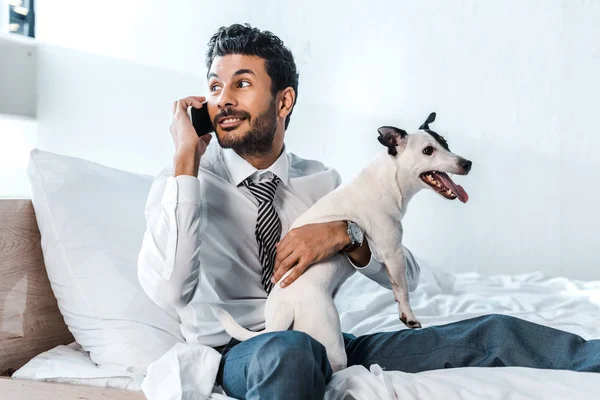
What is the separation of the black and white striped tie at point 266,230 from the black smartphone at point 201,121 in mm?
146

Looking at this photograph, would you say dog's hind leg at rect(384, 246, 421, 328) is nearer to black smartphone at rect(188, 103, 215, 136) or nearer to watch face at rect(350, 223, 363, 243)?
watch face at rect(350, 223, 363, 243)

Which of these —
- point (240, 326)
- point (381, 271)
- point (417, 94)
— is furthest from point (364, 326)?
point (417, 94)

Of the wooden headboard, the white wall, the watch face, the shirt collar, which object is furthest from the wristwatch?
the white wall

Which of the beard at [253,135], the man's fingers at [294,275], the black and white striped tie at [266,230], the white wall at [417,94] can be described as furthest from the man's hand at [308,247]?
the white wall at [417,94]

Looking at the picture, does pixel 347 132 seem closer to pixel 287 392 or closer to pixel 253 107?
pixel 253 107

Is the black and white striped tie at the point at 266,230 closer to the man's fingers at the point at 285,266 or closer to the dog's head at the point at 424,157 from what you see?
the man's fingers at the point at 285,266

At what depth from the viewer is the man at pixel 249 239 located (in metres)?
1.30

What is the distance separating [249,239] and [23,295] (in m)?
0.54

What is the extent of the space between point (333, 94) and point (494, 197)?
88 centimetres

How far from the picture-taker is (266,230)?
56.4 inches

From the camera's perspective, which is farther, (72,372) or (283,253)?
(72,372)

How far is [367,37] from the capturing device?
3.28 metres

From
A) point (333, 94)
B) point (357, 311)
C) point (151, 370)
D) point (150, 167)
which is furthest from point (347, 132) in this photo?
point (151, 370)

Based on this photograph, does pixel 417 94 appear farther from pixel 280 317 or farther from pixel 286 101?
pixel 280 317
